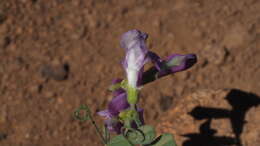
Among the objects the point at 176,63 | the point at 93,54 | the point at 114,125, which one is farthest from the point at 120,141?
the point at 93,54

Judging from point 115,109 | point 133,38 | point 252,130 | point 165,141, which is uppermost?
point 133,38

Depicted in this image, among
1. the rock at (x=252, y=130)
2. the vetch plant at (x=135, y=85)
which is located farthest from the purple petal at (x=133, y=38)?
the rock at (x=252, y=130)

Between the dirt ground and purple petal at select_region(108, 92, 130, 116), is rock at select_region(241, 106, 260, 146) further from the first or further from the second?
purple petal at select_region(108, 92, 130, 116)

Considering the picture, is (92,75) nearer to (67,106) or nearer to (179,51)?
(67,106)

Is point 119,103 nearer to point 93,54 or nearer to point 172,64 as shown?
point 172,64

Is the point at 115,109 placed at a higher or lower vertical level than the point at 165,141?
higher

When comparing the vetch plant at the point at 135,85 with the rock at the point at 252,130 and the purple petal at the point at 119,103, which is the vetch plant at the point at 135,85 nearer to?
the purple petal at the point at 119,103
